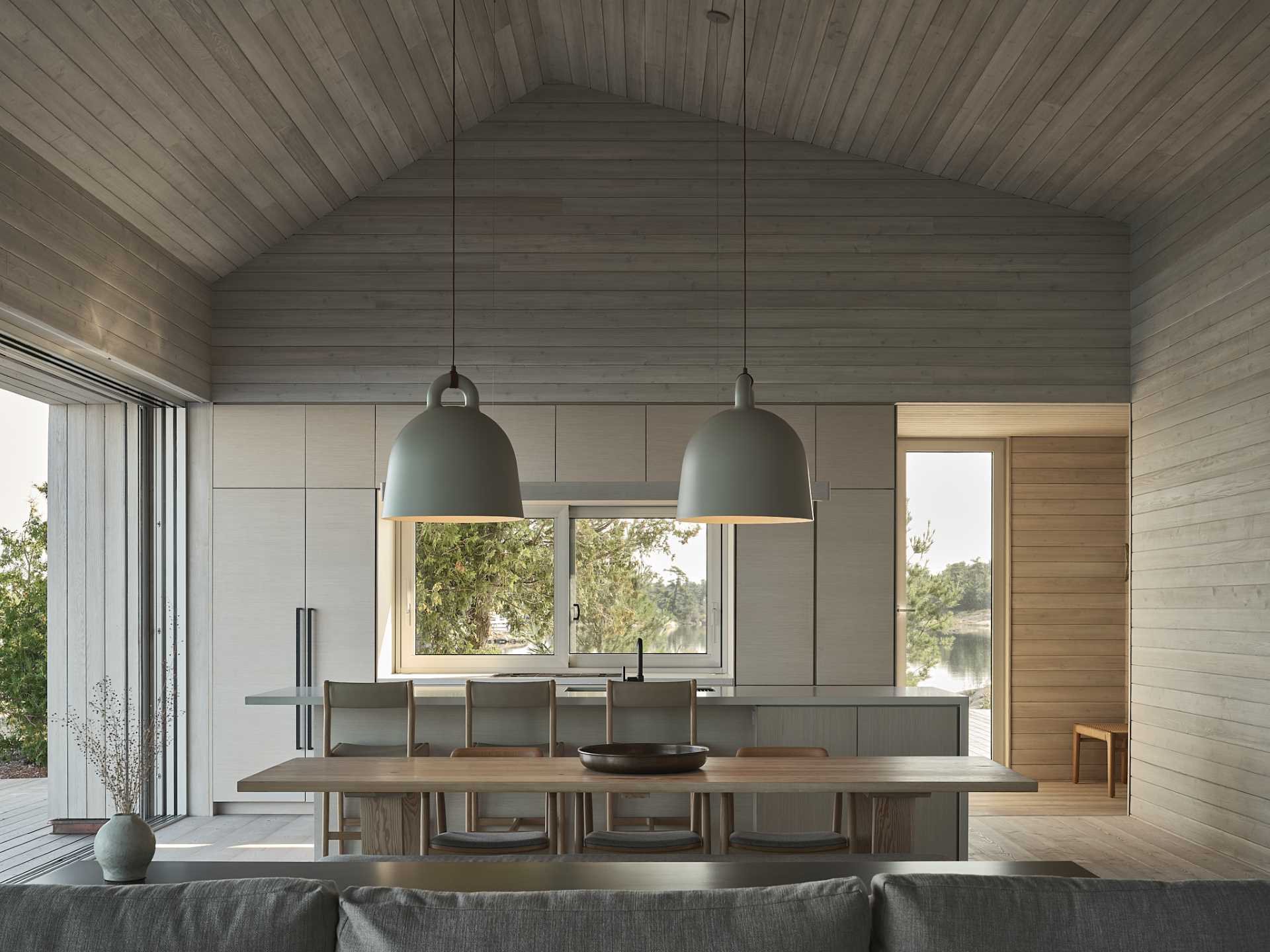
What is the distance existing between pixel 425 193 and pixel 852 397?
3011 mm

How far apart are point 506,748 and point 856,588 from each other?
3131 millimetres

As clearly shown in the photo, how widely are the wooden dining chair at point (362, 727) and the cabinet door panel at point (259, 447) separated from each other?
2.08 metres

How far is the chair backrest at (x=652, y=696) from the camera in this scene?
189 inches

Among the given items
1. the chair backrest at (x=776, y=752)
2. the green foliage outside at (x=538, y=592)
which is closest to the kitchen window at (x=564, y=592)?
the green foliage outside at (x=538, y=592)

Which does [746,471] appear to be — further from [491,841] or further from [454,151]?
[454,151]

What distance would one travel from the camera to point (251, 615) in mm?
6984

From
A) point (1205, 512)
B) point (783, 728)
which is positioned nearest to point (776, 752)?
point (783, 728)

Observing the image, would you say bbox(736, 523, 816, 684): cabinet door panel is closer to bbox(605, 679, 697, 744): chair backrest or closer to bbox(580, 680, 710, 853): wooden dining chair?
bbox(580, 680, 710, 853): wooden dining chair

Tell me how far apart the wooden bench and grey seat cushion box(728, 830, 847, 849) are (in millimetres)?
4062

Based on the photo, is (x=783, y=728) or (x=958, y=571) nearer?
(x=783, y=728)

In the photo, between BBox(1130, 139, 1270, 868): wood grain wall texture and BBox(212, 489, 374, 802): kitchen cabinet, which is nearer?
BBox(1130, 139, 1270, 868): wood grain wall texture

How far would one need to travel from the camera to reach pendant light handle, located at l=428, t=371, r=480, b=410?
10.9 ft

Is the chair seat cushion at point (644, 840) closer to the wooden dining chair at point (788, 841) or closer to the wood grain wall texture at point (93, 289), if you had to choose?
the wooden dining chair at point (788, 841)

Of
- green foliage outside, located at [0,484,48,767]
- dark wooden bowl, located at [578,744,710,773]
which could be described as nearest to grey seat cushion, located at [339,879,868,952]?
dark wooden bowl, located at [578,744,710,773]
